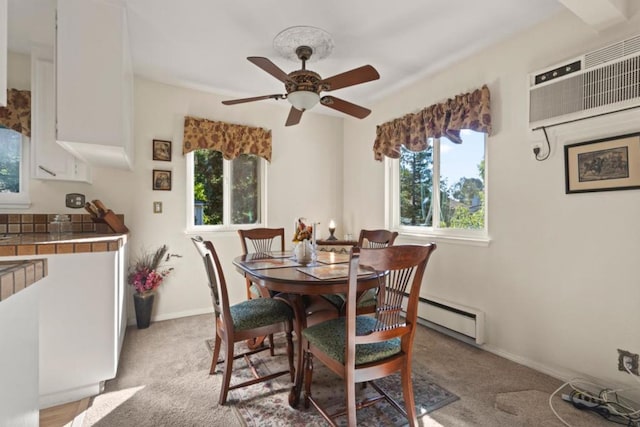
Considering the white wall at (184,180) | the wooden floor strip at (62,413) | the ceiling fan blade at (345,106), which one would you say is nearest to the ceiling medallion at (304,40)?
the ceiling fan blade at (345,106)

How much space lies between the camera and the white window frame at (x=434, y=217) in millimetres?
2734

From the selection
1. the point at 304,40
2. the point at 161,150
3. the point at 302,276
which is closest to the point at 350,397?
the point at 302,276

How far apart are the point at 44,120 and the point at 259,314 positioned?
2.35 meters

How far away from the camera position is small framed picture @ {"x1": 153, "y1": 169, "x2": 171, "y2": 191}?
3.30 m

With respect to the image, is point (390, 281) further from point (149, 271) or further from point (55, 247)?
point (149, 271)

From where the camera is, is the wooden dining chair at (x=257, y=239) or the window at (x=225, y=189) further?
the window at (x=225, y=189)

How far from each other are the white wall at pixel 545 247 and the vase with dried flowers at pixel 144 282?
2.89 meters

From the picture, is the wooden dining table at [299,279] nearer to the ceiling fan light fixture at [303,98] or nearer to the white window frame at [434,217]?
the ceiling fan light fixture at [303,98]

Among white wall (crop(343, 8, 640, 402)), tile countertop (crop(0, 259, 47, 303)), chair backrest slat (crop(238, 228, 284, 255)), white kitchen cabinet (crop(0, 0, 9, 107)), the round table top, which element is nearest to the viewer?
tile countertop (crop(0, 259, 47, 303))

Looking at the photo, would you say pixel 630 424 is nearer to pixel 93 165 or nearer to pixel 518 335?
pixel 518 335

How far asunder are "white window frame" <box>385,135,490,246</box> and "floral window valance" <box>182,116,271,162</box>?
1556 mm

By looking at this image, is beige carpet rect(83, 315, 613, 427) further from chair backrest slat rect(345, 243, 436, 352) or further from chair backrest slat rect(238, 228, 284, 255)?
chair backrest slat rect(238, 228, 284, 255)

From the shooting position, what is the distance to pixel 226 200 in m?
3.75

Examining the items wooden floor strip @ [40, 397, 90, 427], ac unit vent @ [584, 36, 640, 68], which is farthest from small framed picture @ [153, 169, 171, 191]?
ac unit vent @ [584, 36, 640, 68]
